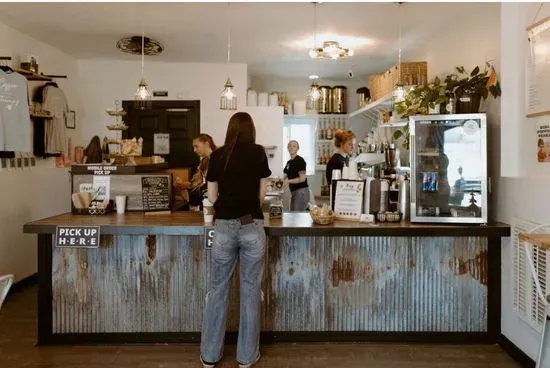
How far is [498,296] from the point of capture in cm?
367

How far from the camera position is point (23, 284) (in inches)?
213

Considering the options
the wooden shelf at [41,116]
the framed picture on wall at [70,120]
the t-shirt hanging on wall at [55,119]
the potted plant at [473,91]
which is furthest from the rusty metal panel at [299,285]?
the framed picture on wall at [70,120]

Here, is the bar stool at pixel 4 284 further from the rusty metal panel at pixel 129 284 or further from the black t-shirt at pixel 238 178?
the rusty metal panel at pixel 129 284

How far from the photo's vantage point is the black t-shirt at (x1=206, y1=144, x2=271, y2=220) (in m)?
3.04

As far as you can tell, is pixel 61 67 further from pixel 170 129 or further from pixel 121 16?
pixel 121 16

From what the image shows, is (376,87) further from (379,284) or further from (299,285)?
(299,285)

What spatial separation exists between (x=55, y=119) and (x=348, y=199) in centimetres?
366

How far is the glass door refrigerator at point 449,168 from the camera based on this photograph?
361 centimetres

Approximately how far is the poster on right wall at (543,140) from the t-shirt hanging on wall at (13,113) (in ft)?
13.7

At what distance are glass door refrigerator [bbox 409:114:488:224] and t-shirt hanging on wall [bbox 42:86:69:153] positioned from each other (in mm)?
3930

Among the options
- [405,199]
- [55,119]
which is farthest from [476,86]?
[55,119]

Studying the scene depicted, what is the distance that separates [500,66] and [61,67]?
5163 mm

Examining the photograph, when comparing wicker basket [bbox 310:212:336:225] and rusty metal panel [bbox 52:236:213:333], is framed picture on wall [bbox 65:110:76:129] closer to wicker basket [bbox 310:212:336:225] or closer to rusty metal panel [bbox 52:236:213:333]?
rusty metal panel [bbox 52:236:213:333]

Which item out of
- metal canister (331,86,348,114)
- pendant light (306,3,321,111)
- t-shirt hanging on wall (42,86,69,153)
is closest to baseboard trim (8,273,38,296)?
t-shirt hanging on wall (42,86,69,153)
